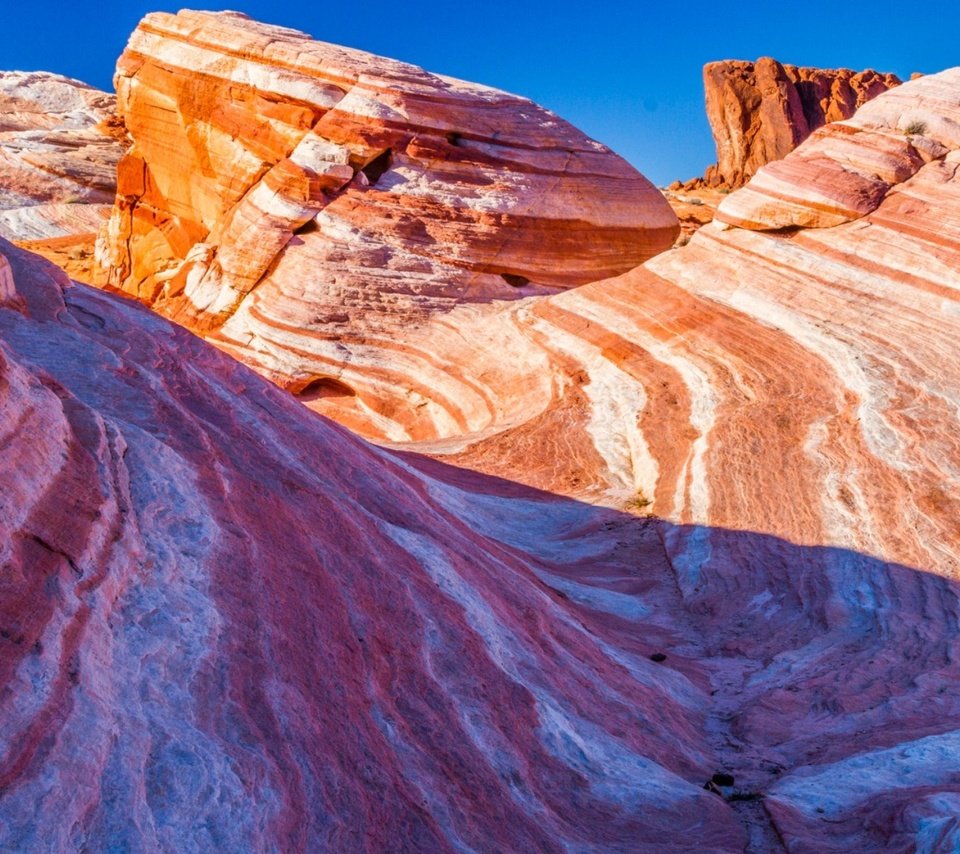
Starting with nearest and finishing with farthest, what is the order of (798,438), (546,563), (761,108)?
(546,563)
(798,438)
(761,108)

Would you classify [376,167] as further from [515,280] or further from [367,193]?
[515,280]

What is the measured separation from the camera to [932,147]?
65.9ft

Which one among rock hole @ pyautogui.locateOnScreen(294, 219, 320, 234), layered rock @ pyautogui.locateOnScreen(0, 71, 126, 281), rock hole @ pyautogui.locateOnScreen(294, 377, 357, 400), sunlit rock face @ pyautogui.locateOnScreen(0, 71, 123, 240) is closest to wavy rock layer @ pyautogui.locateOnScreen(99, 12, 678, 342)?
rock hole @ pyautogui.locateOnScreen(294, 219, 320, 234)

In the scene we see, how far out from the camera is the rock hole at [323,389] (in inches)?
987

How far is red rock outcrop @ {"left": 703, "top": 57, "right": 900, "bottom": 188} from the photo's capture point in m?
59.6

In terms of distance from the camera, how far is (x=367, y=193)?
27.0m

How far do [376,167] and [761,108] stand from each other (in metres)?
38.5

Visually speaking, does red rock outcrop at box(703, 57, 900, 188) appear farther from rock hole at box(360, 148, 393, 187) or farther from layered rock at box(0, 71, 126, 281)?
rock hole at box(360, 148, 393, 187)

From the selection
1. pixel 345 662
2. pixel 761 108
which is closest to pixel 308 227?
pixel 345 662

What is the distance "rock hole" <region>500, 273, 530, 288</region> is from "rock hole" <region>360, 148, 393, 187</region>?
3.95 m

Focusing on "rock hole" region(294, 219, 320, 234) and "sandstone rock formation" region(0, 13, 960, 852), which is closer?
"sandstone rock formation" region(0, 13, 960, 852)

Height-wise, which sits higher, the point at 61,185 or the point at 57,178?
the point at 57,178

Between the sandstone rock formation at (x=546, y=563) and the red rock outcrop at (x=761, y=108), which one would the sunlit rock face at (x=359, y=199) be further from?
the red rock outcrop at (x=761, y=108)

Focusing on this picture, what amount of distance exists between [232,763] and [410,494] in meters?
4.94
